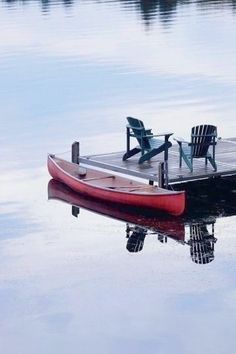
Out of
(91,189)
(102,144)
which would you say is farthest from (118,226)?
(102,144)

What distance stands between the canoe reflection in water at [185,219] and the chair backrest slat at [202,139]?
1.23 m

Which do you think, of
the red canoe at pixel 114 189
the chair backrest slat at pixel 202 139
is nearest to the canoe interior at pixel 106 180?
the red canoe at pixel 114 189

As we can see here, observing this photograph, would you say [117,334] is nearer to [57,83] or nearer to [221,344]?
[221,344]

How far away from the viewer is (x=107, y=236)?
25547 millimetres

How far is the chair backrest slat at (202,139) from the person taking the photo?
28.2 metres

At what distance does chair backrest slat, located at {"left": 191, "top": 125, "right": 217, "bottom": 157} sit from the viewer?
28.2m

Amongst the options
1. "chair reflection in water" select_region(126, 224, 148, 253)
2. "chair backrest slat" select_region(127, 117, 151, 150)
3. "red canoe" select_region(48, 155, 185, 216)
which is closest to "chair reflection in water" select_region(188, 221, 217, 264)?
"red canoe" select_region(48, 155, 185, 216)

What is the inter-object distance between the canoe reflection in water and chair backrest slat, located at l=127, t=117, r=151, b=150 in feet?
5.79

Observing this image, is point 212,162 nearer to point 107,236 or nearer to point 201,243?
point 201,243

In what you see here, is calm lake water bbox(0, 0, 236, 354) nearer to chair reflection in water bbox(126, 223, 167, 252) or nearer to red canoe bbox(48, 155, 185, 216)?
chair reflection in water bbox(126, 223, 167, 252)

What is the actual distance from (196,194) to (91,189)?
2.80 meters

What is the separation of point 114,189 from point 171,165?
200 centimetres

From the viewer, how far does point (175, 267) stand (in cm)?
2309

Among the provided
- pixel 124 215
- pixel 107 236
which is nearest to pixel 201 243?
pixel 107 236
